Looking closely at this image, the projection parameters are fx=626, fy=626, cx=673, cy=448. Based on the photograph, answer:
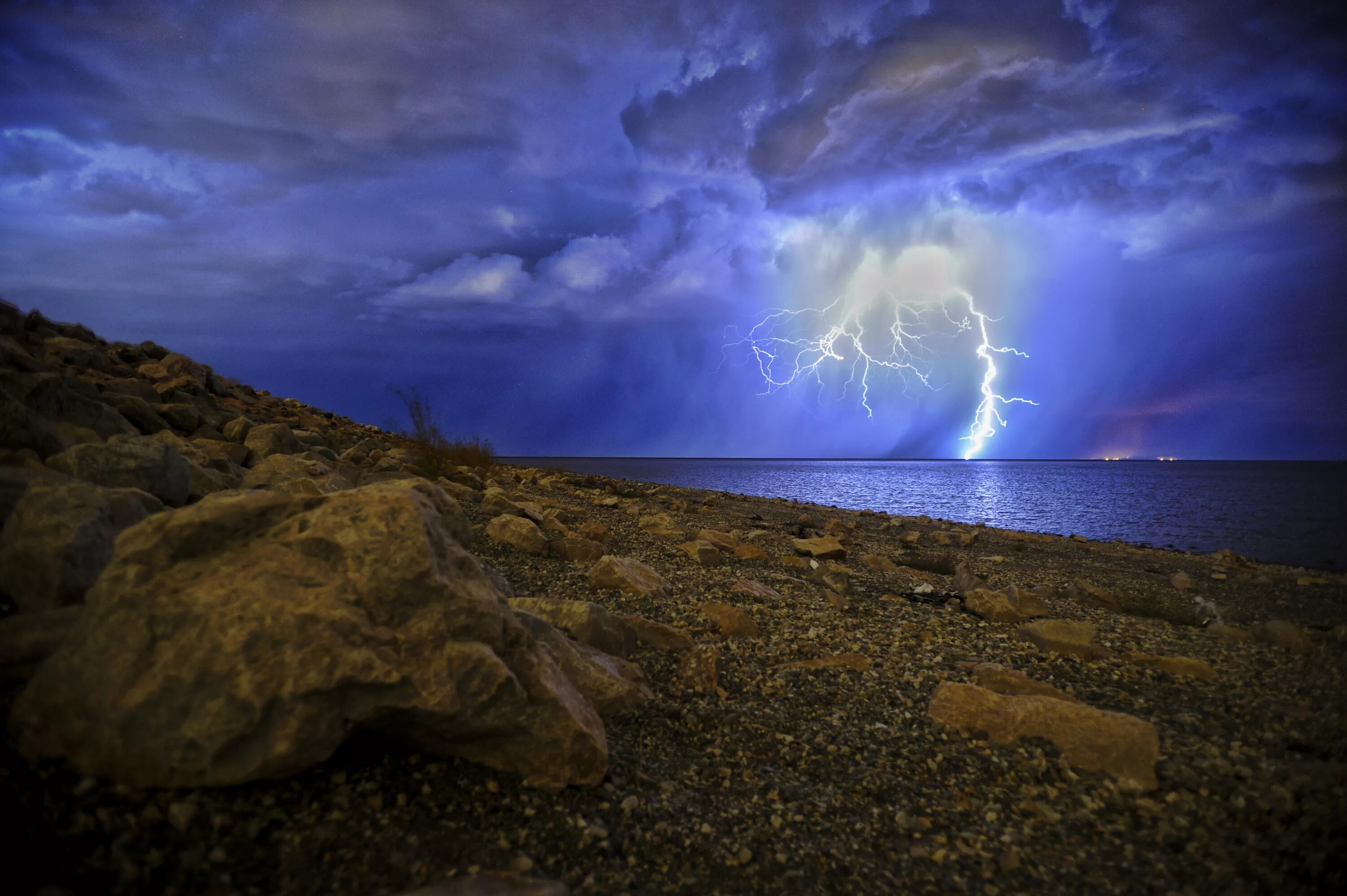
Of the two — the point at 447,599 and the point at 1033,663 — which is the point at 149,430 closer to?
the point at 447,599

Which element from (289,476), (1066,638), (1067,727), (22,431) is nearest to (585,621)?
(1067,727)

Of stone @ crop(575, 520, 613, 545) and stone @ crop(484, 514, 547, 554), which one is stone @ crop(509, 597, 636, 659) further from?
stone @ crop(575, 520, 613, 545)

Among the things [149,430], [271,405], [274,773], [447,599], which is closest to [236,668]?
[274,773]

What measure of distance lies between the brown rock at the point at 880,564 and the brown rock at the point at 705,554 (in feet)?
9.35

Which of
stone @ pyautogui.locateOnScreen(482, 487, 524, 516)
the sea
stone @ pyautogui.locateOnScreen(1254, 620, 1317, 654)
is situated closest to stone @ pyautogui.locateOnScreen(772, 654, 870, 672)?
stone @ pyautogui.locateOnScreen(1254, 620, 1317, 654)

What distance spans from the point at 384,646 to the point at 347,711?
262mm

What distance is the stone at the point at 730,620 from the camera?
5.60m

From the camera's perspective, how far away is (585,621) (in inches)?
176

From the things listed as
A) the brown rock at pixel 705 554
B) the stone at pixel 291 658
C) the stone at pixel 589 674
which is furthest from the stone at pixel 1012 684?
the brown rock at pixel 705 554

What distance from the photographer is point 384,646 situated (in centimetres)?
256

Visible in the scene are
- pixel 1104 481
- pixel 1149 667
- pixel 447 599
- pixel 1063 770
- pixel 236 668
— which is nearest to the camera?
pixel 236 668

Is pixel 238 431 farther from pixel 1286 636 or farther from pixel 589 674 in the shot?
pixel 1286 636

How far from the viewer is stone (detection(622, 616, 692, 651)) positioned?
5.00 metres

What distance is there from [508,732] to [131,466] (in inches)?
139
